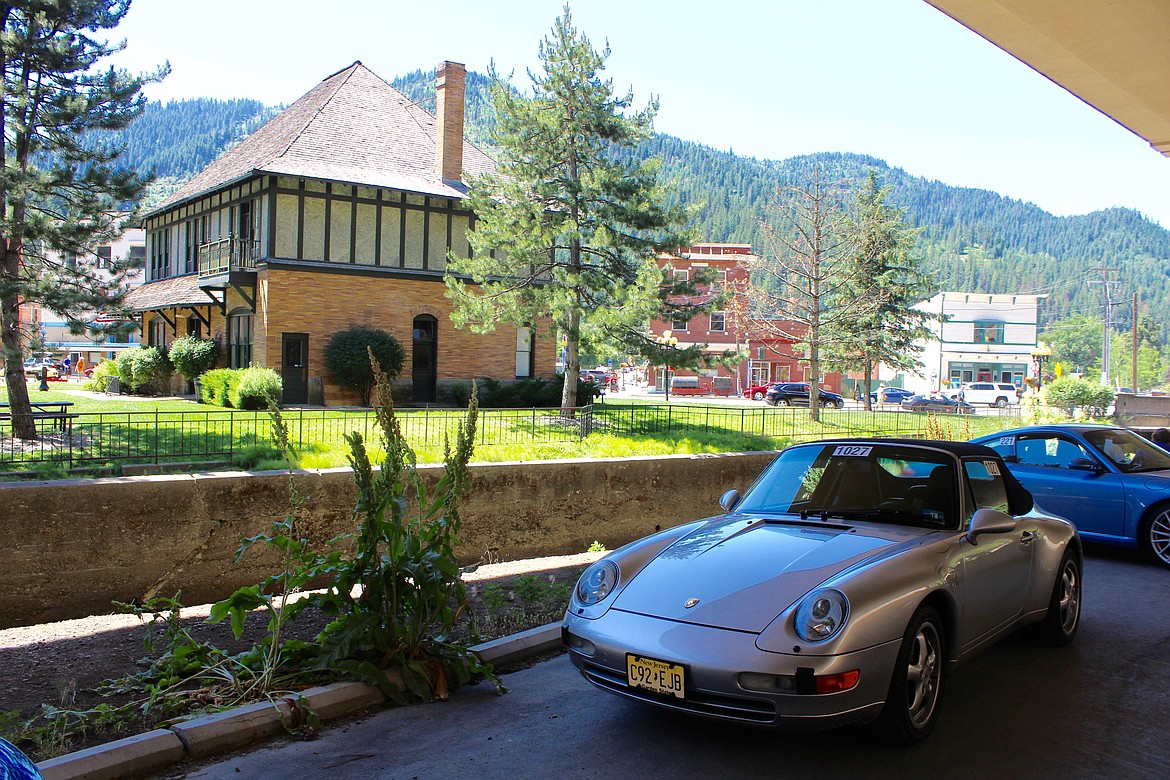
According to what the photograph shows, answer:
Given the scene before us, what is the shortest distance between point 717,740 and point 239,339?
95.8 feet

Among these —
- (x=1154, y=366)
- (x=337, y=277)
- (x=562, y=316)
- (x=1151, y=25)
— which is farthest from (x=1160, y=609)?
(x=1154, y=366)

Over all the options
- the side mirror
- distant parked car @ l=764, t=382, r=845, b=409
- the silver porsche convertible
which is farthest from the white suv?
the side mirror

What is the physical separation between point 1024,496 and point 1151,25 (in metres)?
4.91

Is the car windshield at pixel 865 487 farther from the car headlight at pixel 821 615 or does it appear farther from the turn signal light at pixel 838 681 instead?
the turn signal light at pixel 838 681

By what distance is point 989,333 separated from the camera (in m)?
93.3

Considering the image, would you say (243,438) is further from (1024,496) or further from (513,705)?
(1024,496)

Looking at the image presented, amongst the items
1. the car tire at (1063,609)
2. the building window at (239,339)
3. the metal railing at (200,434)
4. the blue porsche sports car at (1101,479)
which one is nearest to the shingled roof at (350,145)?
the building window at (239,339)

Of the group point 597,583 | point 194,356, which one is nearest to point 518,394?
point 194,356

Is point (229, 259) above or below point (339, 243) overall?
below

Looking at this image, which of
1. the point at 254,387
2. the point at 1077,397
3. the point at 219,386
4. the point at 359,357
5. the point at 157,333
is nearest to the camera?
the point at 254,387

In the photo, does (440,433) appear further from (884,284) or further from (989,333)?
(989,333)

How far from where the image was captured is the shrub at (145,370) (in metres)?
32.2

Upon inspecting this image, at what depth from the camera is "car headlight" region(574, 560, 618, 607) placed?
4891 millimetres

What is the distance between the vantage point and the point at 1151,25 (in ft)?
26.5
